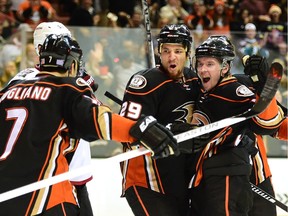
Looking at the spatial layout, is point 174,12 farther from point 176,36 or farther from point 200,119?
point 200,119

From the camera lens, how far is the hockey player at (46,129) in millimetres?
3021

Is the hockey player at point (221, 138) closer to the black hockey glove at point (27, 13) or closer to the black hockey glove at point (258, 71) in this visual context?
the black hockey glove at point (258, 71)

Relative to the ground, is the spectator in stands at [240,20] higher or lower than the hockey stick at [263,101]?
higher

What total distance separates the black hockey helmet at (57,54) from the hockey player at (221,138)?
69 centimetres

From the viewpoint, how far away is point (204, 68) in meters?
3.58

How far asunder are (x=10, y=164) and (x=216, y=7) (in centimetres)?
606

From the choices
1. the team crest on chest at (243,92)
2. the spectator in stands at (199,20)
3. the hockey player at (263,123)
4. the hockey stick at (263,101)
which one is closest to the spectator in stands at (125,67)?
the spectator in stands at (199,20)

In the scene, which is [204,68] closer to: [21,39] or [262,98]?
[262,98]

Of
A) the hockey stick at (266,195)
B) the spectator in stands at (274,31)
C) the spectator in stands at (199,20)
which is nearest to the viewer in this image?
the hockey stick at (266,195)

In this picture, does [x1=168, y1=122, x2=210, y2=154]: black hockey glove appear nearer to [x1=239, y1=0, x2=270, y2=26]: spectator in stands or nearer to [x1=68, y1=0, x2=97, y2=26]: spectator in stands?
[x1=68, y1=0, x2=97, y2=26]: spectator in stands

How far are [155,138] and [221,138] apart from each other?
0.71 metres

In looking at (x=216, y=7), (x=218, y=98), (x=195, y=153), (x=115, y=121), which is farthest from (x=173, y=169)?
(x=216, y=7)

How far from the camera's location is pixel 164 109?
3.58 meters

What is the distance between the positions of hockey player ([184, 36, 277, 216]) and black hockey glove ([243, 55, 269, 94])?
2.2 inches
